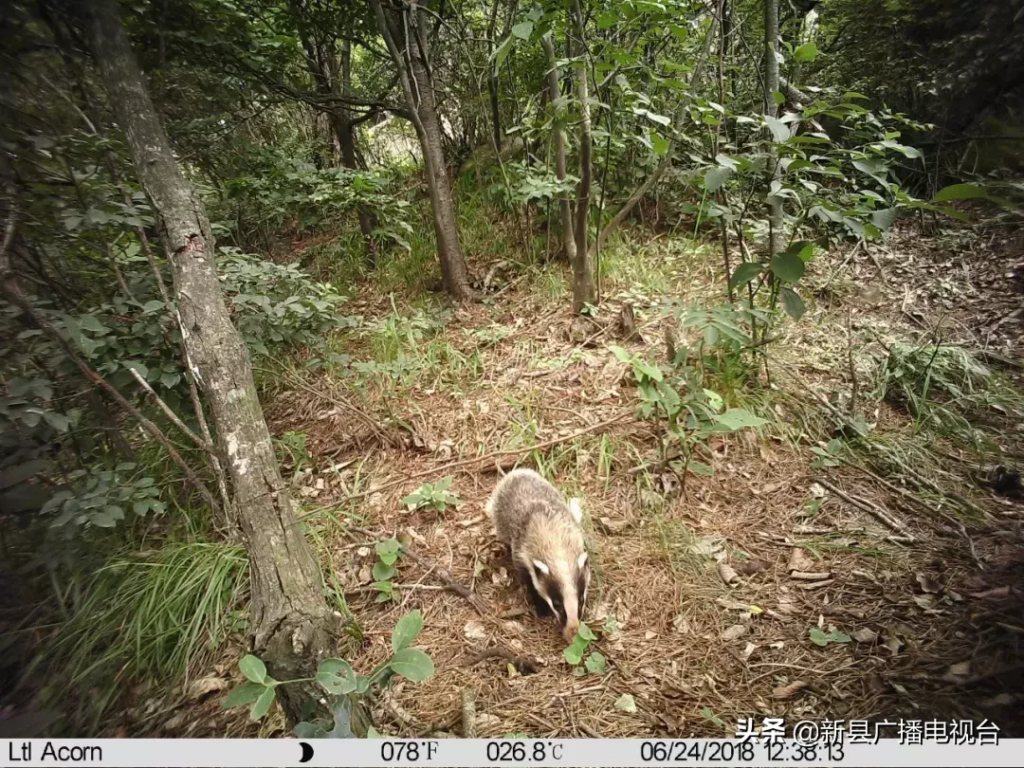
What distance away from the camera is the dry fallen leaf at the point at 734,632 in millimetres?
2027

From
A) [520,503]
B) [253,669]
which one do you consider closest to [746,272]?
[520,503]

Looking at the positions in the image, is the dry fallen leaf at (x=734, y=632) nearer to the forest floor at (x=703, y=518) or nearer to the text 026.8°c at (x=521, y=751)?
the forest floor at (x=703, y=518)

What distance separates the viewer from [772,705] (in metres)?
1.76

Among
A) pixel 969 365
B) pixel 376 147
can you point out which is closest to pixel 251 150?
pixel 376 147

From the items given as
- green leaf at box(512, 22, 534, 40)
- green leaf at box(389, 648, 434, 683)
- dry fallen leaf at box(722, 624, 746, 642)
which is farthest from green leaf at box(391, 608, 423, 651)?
green leaf at box(512, 22, 534, 40)

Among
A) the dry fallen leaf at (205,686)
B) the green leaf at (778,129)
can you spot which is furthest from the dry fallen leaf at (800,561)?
the dry fallen leaf at (205,686)

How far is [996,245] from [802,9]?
3948mm

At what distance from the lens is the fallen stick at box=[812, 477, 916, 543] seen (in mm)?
2307

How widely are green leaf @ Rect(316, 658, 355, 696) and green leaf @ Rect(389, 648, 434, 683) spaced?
0.43ft

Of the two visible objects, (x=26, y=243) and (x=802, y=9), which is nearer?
(x=26, y=243)

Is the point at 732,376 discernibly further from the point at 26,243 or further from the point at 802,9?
the point at 802,9

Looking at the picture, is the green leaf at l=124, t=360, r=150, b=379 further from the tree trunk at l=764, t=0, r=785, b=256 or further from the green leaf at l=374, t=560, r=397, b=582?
the tree trunk at l=764, t=0, r=785, b=256

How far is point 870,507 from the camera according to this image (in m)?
2.43

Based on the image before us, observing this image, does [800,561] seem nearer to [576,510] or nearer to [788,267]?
[576,510]
